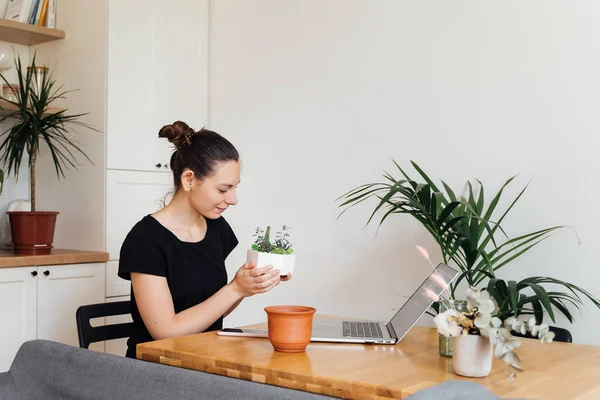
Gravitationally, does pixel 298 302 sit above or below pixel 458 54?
below

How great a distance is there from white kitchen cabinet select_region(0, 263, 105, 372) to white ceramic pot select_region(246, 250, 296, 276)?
179 cm

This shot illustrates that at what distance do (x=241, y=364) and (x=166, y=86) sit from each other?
2.64 meters

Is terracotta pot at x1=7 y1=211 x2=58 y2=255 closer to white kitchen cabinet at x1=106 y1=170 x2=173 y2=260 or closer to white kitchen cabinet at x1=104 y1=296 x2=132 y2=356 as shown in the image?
white kitchen cabinet at x1=106 y1=170 x2=173 y2=260

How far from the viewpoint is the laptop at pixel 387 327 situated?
1.78 meters

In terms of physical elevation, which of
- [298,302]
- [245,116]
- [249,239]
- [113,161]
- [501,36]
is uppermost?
[501,36]

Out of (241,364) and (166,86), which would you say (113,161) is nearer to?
(166,86)

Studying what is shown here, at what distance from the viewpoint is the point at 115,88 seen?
12.1ft

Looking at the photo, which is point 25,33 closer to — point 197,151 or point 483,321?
point 197,151

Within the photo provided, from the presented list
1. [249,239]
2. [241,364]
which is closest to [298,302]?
[249,239]

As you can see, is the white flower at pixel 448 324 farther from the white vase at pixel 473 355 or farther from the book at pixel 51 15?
the book at pixel 51 15

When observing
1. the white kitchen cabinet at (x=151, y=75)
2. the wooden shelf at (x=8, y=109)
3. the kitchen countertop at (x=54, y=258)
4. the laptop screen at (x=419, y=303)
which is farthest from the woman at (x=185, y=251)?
the wooden shelf at (x=8, y=109)

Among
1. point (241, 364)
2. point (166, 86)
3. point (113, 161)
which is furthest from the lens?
point (166, 86)

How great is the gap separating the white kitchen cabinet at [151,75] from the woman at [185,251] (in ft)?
4.75

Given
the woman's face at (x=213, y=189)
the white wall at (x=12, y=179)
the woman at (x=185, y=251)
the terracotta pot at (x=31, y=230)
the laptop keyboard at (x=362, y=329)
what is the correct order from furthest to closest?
the white wall at (x=12, y=179)
the terracotta pot at (x=31, y=230)
the woman's face at (x=213, y=189)
the woman at (x=185, y=251)
the laptop keyboard at (x=362, y=329)
